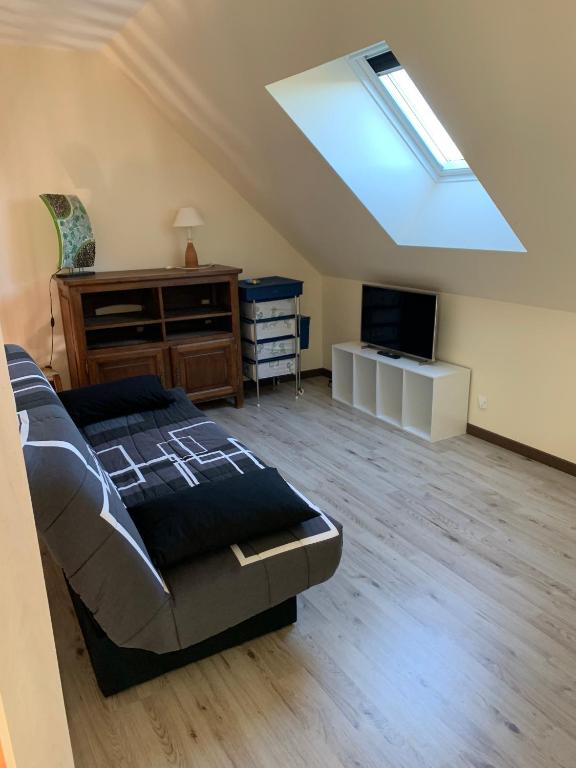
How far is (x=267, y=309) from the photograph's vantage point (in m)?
4.45

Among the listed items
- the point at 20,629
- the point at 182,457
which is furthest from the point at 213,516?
the point at 20,629

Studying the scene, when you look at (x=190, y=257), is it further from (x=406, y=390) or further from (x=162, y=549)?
(x=162, y=549)

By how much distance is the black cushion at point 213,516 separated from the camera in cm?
179

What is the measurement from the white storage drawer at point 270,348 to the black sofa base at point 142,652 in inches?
104

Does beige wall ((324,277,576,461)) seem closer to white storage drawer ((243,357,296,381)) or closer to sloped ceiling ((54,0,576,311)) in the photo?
sloped ceiling ((54,0,576,311))

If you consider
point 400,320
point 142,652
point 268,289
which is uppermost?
point 268,289

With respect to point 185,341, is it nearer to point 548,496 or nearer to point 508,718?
point 548,496

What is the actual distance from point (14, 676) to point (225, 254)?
432cm

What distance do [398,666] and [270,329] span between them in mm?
2970

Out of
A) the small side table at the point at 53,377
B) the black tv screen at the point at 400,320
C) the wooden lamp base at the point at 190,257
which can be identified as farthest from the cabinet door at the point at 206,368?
the black tv screen at the point at 400,320

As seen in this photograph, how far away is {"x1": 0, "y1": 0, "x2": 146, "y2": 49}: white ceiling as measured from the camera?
299 centimetres

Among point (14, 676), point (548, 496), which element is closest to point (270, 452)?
point (548, 496)

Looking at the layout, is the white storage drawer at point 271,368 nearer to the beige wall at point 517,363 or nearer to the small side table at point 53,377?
the beige wall at point 517,363

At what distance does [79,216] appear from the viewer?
387 centimetres
